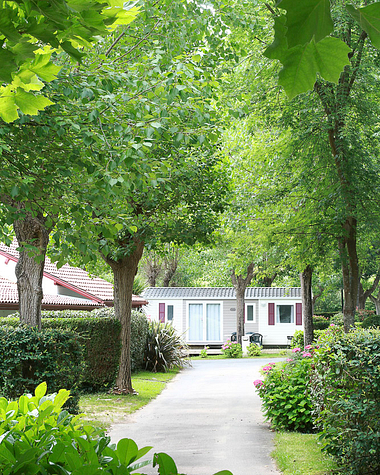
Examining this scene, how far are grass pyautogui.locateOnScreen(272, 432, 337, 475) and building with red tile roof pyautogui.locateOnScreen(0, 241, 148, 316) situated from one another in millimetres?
10291

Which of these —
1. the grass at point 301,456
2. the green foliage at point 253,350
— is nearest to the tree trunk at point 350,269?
the grass at point 301,456

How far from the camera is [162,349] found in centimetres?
1867

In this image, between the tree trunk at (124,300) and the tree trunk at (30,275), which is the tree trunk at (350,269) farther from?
the tree trunk at (124,300)

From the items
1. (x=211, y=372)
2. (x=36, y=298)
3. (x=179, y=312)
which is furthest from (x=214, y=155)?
(x=179, y=312)

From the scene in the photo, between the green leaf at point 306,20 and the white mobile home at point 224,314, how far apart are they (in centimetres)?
3059

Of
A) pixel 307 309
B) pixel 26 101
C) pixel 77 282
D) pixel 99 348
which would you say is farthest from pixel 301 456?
pixel 77 282

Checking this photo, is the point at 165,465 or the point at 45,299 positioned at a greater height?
the point at 45,299

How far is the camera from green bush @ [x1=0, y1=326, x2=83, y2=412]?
7.88 metres

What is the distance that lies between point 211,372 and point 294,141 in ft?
39.3

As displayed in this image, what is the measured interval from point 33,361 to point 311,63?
26.3ft

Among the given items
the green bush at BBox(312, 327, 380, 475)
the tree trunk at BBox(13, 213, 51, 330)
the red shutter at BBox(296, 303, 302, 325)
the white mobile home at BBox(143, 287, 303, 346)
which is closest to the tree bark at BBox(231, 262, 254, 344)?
the white mobile home at BBox(143, 287, 303, 346)

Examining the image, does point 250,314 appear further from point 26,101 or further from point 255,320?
point 26,101

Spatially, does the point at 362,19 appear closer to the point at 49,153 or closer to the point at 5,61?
the point at 5,61

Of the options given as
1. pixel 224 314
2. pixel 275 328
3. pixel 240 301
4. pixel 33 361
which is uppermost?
pixel 240 301
